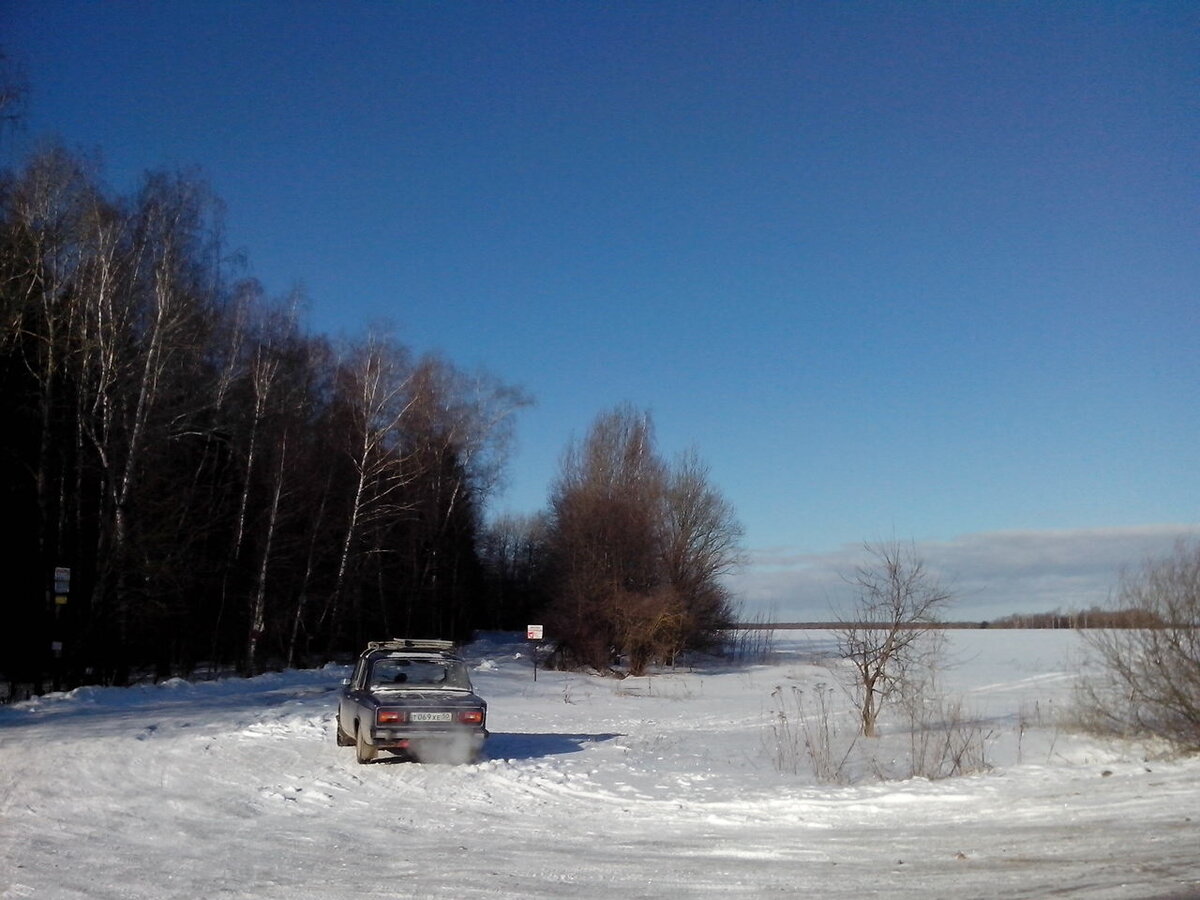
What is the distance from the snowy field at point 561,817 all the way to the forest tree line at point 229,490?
28.0ft

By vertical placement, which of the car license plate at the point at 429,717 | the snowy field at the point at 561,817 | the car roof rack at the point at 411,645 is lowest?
the snowy field at the point at 561,817

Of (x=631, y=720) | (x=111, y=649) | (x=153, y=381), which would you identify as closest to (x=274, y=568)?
(x=111, y=649)

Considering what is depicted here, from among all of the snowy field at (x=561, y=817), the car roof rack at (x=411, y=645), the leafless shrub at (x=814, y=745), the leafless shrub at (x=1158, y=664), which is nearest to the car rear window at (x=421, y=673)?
the car roof rack at (x=411, y=645)

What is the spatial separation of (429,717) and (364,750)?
1213 mm

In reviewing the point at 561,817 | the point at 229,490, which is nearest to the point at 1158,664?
the point at 561,817

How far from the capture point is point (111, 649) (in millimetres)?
30203

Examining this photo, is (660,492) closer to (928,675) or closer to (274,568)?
(274,568)

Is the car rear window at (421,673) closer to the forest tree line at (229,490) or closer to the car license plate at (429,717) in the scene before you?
the car license plate at (429,717)

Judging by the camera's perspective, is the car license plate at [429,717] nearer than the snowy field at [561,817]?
No

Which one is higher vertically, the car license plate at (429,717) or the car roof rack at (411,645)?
the car roof rack at (411,645)

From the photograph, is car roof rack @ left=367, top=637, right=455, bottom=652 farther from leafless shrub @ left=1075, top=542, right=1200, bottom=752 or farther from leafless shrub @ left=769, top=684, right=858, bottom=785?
leafless shrub @ left=1075, top=542, right=1200, bottom=752

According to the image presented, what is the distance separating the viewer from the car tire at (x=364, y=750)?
50.2 ft

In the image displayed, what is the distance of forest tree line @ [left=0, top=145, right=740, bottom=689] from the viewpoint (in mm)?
26969

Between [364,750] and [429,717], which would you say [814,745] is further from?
[364,750]
